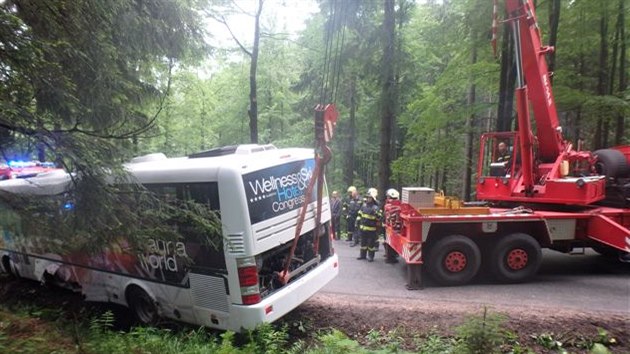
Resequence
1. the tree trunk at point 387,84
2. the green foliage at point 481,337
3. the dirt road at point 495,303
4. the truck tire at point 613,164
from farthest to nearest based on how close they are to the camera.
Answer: the tree trunk at point 387,84 → the truck tire at point 613,164 → the dirt road at point 495,303 → the green foliage at point 481,337

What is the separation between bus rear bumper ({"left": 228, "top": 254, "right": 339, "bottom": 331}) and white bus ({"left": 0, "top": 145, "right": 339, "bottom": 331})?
0.04ft

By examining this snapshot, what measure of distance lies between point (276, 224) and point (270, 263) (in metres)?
0.57

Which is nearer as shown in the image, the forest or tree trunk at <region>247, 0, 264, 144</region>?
the forest

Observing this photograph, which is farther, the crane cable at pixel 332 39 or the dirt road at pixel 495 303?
the crane cable at pixel 332 39

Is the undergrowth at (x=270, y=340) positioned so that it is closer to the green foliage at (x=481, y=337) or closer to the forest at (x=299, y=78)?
the green foliage at (x=481, y=337)

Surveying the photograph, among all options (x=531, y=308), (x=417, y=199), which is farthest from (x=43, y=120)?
(x=531, y=308)

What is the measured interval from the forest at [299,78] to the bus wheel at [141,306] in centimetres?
211

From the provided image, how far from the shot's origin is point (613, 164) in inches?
326

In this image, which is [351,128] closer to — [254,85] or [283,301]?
[254,85]

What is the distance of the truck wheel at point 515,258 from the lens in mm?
7724

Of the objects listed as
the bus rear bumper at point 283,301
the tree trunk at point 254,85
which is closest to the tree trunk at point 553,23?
the tree trunk at point 254,85

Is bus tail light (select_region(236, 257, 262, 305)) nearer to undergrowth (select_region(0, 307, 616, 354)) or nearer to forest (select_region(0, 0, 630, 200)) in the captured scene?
undergrowth (select_region(0, 307, 616, 354))

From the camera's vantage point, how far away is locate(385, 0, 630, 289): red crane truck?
301 inches

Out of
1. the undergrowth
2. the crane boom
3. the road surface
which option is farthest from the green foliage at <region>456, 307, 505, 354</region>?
the crane boom
